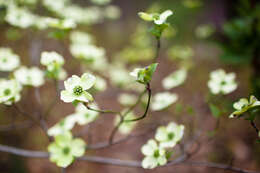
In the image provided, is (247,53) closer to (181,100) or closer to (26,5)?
(181,100)

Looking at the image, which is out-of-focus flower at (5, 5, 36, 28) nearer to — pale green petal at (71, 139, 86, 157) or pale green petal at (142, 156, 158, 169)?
pale green petal at (71, 139, 86, 157)

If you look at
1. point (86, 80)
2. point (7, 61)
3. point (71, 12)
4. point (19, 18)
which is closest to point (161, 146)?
point (86, 80)

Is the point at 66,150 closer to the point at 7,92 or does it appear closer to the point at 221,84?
the point at 7,92

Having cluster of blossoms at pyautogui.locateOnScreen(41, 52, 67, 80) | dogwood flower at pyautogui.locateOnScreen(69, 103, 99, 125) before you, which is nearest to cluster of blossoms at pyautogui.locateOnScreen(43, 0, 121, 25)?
cluster of blossoms at pyautogui.locateOnScreen(41, 52, 67, 80)

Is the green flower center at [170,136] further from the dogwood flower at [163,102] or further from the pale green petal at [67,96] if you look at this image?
the pale green petal at [67,96]

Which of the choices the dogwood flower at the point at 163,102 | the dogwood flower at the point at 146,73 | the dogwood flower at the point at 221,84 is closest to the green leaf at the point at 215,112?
the dogwood flower at the point at 221,84

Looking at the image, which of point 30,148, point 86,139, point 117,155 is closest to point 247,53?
point 117,155
